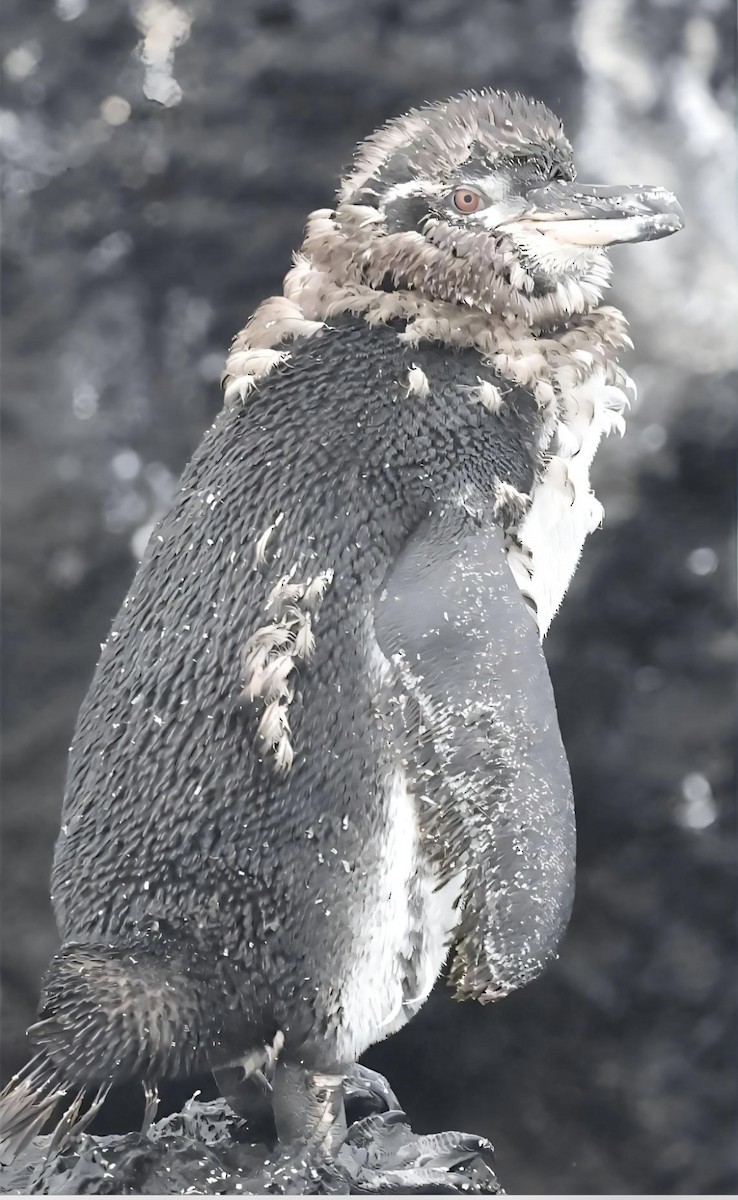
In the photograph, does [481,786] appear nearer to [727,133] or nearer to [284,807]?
[284,807]

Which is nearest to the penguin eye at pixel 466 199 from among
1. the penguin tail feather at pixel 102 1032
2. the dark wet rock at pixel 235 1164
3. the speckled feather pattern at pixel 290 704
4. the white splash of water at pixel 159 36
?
the speckled feather pattern at pixel 290 704

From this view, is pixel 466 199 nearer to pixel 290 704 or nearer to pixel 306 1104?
pixel 290 704

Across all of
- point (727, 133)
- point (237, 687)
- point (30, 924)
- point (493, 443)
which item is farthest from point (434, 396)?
point (30, 924)

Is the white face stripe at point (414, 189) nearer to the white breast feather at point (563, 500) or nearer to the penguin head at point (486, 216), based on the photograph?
the penguin head at point (486, 216)

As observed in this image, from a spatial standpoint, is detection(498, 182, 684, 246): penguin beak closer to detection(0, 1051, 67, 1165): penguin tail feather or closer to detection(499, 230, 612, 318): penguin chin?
detection(499, 230, 612, 318): penguin chin

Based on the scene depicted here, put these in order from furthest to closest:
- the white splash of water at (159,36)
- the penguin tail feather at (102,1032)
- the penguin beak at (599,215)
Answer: the white splash of water at (159,36)
the penguin beak at (599,215)
the penguin tail feather at (102,1032)

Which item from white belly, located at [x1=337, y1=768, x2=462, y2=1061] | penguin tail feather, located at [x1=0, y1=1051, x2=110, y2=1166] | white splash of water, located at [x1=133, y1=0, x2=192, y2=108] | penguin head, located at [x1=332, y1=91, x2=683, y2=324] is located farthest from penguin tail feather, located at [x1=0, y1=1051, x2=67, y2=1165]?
white splash of water, located at [x1=133, y1=0, x2=192, y2=108]

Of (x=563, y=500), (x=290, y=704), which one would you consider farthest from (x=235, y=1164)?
(x=563, y=500)
